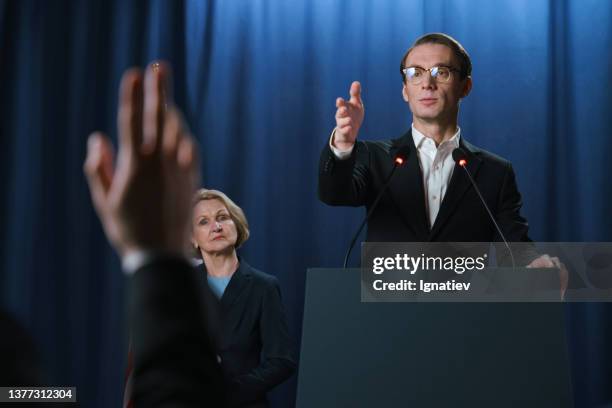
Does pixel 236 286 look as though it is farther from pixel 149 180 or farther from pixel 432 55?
pixel 149 180

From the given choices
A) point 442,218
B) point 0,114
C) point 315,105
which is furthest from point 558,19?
point 0,114

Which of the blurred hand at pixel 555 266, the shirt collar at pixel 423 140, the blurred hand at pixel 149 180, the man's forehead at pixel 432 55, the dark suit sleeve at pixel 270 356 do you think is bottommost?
the dark suit sleeve at pixel 270 356

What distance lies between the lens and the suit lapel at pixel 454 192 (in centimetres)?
244

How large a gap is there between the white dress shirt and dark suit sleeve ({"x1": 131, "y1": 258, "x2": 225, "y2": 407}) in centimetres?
212

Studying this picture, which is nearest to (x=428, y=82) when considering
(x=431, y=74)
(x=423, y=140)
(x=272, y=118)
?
(x=431, y=74)

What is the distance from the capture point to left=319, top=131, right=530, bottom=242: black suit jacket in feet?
7.96

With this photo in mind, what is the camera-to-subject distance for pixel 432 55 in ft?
8.35

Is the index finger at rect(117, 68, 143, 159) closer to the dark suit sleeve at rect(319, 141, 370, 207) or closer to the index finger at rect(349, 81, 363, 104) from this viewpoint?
the index finger at rect(349, 81, 363, 104)

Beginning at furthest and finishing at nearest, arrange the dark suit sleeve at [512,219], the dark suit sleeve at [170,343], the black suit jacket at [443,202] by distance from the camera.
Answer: the black suit jacket at [443,202]
the dark suit sleeve at [512,219]
the dark suit sleeve at [170,343]

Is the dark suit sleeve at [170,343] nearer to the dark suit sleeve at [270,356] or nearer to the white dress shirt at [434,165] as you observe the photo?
the white dress shirt at [434,165]

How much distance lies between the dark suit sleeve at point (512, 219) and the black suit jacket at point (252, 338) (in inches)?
35.9

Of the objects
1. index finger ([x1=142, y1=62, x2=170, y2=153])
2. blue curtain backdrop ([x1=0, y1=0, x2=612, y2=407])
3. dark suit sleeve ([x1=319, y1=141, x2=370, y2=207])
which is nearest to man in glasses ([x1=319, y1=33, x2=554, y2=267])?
dark suit sleeve ([x1=319, y1=141, x2=370, y2=207])

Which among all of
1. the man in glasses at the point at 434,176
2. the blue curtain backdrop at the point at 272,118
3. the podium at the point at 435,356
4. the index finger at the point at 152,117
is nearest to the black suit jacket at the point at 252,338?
the blue curtain backdrop at the point at 272,118

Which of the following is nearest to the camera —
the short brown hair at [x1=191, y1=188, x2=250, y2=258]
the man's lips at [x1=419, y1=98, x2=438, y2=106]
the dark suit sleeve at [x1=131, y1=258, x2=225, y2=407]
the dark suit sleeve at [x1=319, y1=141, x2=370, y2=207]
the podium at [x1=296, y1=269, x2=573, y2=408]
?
the dark suit sleeve at [x1=131, y1=258, x2=225, y2=407]
